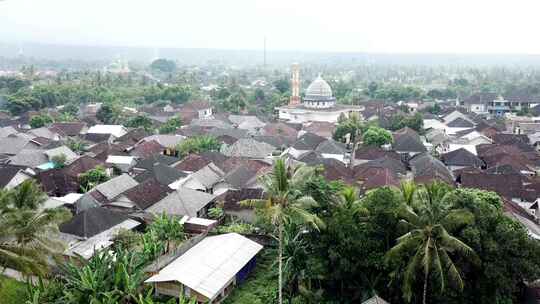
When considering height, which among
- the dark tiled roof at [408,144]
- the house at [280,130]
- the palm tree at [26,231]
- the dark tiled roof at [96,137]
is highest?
the palm tree at [26,231]

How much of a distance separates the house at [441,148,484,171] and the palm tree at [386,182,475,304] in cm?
2403

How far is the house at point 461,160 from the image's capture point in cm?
3950

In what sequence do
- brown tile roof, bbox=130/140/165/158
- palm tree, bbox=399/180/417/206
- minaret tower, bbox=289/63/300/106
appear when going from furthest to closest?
1. minaret tower, bbox=289/63/300/106
2. brown tile roof, bbox=130/140/165/158
3. palm tree, bbox=399/180/417/206

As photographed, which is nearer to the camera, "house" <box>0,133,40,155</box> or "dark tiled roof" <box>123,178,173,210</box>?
"dark tiled roof" <box>123,178,173,210</box>

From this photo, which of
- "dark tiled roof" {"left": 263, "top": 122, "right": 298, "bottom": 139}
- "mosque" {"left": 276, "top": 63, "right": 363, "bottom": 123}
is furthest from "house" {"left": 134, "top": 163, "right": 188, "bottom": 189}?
"mosque" {"left": 276, "top": 63, "right": 363, "bottom": 123}

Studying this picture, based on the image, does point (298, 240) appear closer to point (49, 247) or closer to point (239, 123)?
point (49, 247)

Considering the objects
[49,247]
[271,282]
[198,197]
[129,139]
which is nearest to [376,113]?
[129,139]

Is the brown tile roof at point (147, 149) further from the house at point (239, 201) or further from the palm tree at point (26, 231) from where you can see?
the palm tree at point (26, 231)

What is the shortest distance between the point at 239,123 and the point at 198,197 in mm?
35260

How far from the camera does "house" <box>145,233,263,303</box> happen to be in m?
19.2

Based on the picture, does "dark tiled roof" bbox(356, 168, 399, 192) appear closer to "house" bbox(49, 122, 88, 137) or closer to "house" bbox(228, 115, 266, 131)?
"house" bbox(228, 115, 266, 131)

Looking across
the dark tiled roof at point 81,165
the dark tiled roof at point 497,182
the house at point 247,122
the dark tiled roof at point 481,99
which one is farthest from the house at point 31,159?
the dark tiled roof at point 481,99

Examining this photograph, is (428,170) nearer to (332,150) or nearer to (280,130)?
(332,150)

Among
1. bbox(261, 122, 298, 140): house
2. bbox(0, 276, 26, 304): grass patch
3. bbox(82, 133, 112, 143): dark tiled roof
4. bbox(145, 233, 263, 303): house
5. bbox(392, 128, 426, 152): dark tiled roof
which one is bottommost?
bbox(0, 276, 26, 304): grass patch
